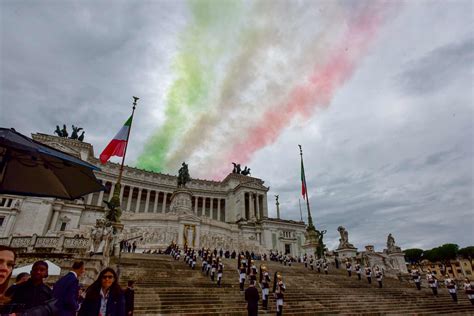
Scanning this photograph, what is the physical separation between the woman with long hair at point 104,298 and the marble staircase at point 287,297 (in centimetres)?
571

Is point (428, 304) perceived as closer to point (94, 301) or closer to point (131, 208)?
point (94, 301)

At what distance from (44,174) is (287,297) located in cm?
1144

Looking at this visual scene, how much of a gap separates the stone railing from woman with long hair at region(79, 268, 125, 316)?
16154 mm

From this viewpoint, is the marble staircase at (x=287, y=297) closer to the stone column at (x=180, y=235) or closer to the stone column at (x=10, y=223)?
the stone column at (x=180, y=235)

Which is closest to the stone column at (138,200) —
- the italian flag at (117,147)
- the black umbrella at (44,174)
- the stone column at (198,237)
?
the stone column at (198,237)

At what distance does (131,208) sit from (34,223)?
2734 cm

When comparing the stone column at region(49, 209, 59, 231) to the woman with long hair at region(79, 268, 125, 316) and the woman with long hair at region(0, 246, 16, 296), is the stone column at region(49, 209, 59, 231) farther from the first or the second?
the woman with long hair at region(0, 246, 16, 296)

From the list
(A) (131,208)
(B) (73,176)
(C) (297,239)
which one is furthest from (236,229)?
(B) (73,176)

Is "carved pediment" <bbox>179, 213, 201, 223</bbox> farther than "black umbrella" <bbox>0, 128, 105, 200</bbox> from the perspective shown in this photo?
Yes

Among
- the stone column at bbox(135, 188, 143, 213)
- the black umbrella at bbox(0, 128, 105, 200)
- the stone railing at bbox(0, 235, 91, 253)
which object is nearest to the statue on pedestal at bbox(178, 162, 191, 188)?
the stone column at bbox(135, 188, 143, 213)

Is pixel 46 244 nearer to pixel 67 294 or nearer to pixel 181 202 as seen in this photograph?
pixel 67 294

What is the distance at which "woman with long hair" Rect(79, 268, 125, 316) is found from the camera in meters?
3.87

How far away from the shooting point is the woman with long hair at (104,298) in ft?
12.7

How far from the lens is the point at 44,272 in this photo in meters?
3.52
